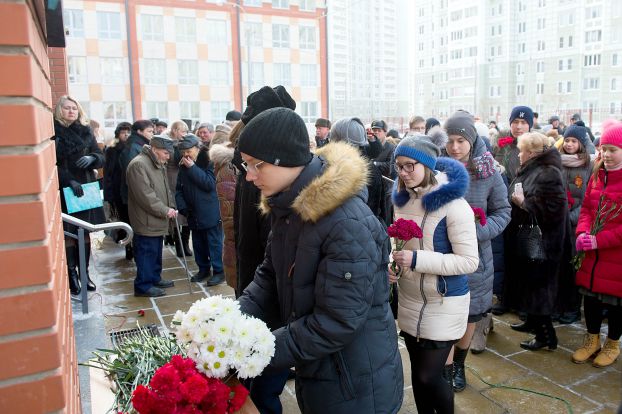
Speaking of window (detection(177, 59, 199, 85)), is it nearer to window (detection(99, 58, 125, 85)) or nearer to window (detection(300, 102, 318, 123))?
window (detection(99, 58, 125, 85))

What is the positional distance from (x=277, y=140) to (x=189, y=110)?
37357 millimetres

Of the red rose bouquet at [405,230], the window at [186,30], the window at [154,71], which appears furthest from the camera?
the window at [186,30]

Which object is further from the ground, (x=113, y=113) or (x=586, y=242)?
(x=113, y=113)

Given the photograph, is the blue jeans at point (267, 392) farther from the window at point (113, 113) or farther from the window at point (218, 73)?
the window at point (218, 73)

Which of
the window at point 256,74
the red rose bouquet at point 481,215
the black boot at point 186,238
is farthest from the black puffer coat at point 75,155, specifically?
the window at point 256,74

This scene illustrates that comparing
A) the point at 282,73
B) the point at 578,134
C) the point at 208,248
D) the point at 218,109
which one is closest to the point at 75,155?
the point at 208,248

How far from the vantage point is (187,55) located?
36938 mm

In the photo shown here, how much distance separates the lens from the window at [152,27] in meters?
35.2

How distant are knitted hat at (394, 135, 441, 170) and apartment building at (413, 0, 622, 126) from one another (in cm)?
6177

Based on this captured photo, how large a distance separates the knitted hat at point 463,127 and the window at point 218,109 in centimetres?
3494

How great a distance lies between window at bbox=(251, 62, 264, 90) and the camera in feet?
128

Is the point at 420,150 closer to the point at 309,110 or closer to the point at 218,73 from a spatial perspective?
the point at 218,73

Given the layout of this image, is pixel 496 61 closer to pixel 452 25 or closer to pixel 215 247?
pixel 452 25

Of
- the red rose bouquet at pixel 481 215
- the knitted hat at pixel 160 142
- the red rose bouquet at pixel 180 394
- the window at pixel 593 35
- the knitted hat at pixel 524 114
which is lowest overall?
the red rose bouquet at pixel 180 394
